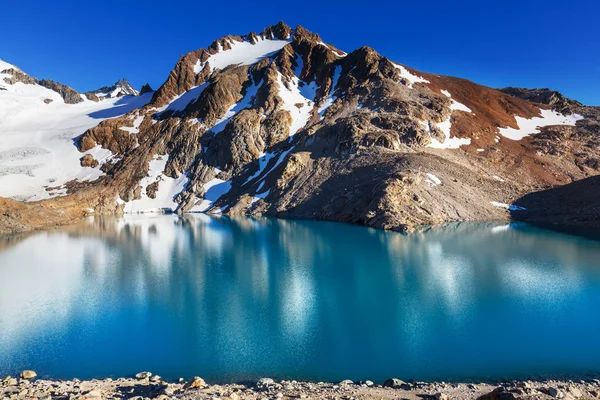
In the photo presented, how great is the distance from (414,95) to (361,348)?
7756 centimetres

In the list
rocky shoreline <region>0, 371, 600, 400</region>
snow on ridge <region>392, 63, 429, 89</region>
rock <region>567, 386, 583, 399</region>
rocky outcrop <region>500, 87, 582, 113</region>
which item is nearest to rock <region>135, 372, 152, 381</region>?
rocky shoreline <region>0, 371, 600, 400</region>

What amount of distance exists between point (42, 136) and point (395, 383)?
13064cm

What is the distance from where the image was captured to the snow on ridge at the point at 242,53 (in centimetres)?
12375

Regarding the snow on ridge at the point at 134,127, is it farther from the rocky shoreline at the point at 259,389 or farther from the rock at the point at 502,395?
the rock at the point at 502,395

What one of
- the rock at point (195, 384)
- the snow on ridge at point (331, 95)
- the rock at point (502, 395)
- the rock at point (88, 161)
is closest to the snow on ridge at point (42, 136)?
the rock at point (88, 161)

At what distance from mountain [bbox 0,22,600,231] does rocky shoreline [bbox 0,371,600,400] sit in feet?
125

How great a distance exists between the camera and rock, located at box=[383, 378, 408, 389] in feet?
45.8

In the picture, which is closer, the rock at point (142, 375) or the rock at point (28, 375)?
the rock at point (142, 375)

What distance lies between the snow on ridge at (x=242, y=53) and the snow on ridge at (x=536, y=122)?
7080 centimetres

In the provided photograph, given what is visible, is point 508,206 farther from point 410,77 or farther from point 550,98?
point 550,98

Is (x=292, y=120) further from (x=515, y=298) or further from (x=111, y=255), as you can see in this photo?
(x=515, y=298)

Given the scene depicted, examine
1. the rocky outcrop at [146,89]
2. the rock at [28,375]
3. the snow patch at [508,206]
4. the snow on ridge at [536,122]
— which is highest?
the rocky outcrop at [146,89]

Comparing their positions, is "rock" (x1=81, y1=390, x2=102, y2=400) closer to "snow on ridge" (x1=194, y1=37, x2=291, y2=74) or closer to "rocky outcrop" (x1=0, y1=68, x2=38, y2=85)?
"snow on ridge" (x1=194, y1=37, x2=291, y2=74)

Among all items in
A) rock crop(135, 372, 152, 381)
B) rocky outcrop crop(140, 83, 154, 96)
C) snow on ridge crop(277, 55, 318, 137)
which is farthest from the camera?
rocky outcrop crop(140, 83, 154, 96)
